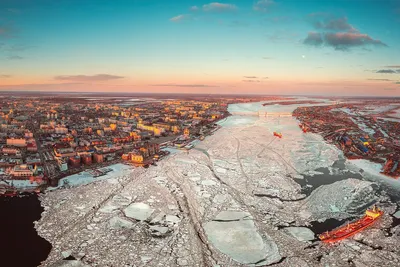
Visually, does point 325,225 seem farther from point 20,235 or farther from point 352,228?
point 20,235

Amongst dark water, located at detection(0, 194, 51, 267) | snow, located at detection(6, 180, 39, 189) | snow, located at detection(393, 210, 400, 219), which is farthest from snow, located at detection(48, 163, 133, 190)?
snow, located at detection(393, 210, 400, 219)

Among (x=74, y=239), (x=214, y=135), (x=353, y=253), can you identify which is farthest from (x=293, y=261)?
(x=214, y=135)

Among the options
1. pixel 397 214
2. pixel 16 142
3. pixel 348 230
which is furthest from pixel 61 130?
pixel 397 214

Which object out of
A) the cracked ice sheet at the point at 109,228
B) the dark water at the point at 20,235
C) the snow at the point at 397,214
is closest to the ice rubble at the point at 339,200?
the snow at the point at 397,214

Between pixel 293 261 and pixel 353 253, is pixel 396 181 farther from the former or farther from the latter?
pixel 293 261

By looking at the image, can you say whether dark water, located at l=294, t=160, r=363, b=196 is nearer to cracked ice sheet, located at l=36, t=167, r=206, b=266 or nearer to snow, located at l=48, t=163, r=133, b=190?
cracked ice sheet, located at l=36, t=167, r=206, b=266
